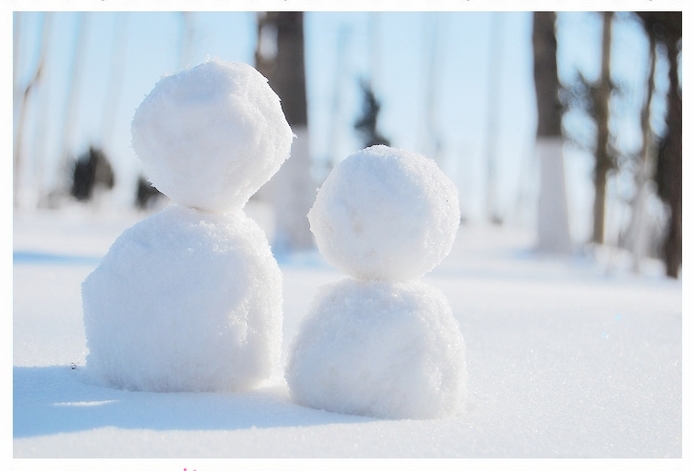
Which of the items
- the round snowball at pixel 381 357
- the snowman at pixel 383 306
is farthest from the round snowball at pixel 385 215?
the round snowball at pixel 381 357

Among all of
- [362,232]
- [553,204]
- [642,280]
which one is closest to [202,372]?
[362,232]

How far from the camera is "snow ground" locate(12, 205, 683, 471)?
219cm

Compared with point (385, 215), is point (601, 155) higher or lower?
higher

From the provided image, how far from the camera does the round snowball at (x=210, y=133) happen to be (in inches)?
110

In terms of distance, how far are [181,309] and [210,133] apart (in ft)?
2.23

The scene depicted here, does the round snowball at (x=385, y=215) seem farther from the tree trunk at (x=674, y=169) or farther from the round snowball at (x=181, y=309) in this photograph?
the tree trunk at (x=674, y=169)

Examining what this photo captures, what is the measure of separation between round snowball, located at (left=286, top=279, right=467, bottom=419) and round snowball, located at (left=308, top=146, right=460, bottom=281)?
110 millimetres

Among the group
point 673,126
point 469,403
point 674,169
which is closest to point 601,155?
point 673,126

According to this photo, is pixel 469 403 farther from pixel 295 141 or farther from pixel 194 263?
pixel 295 141

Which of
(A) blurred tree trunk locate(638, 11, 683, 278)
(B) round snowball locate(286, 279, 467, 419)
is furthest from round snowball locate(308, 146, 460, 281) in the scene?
(A) blurred tree trunk locate(638, 11, 683, 278)

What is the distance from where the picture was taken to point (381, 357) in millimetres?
2557

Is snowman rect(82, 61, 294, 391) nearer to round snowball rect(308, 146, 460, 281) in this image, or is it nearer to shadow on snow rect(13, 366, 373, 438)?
shadow on snow rect(13, 366, 373, 438)

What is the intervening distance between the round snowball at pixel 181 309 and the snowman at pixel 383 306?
224 mm

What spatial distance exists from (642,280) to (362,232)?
7.41m
